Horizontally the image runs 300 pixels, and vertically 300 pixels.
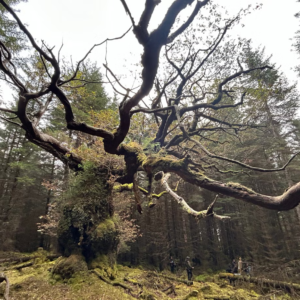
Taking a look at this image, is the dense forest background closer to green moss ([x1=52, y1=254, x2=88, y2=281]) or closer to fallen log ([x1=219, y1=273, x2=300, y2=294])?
fallen log ([x1=219, y1=273, x2=300, y2=294])

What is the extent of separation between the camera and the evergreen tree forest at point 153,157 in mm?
4895

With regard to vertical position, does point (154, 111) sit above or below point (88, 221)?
above

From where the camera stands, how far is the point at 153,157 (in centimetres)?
690

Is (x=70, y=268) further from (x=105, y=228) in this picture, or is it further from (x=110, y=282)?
(x=105, y=228)

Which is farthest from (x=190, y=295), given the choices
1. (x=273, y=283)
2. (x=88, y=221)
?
(x=88, y=221)

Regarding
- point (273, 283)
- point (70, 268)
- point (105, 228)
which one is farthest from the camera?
point (273, 283)

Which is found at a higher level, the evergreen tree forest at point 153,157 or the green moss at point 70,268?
the evergreen tree forest at point 153,157

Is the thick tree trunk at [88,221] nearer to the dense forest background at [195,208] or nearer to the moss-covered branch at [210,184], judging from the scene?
the moss-covered branch at [210,184]

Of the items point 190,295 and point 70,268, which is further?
point 190,295

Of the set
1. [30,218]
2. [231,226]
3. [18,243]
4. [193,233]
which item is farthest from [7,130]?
[231,226]

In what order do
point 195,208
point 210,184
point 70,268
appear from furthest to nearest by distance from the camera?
1. point 195,208
2. point 70,268
3. point 210,184

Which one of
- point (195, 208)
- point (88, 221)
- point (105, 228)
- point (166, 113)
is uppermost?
point (166, 113)

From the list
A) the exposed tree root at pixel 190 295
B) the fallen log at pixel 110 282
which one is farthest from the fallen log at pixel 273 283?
the fallen log at pixel 110 282

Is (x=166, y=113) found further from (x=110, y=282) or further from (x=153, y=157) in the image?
(x=110, y=282)
